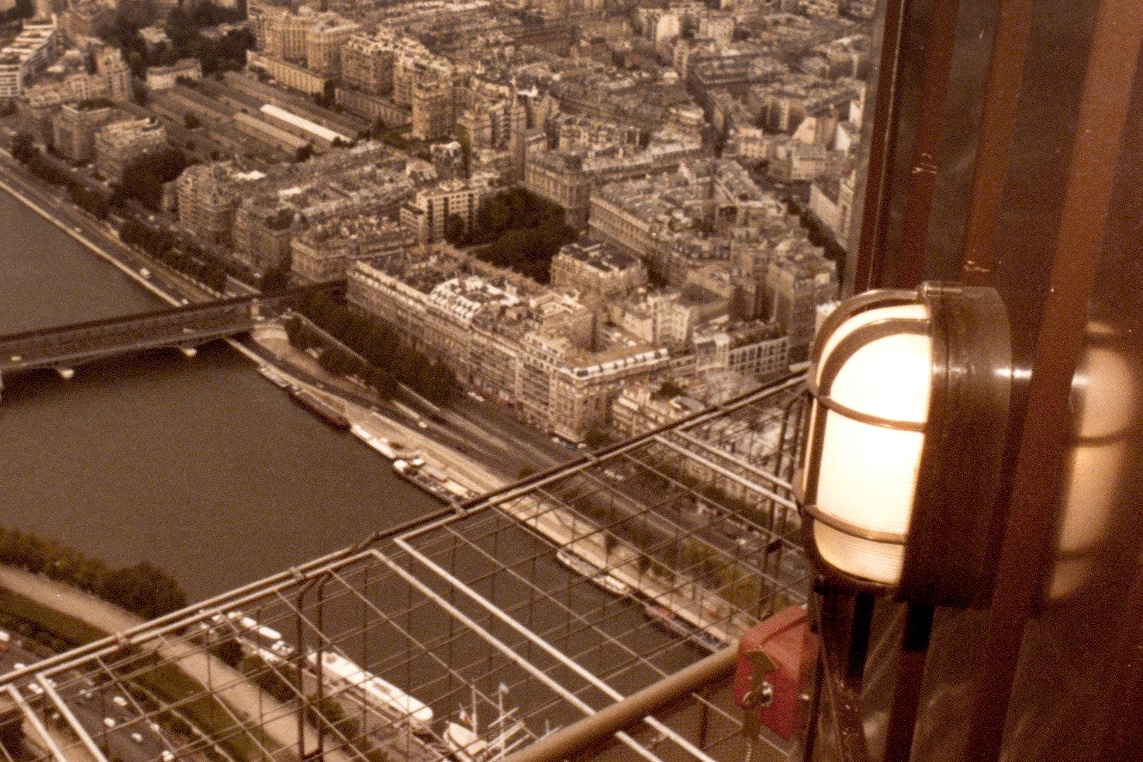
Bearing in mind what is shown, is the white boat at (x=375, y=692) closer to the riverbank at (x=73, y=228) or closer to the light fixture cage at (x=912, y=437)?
the light fixture cage at (x=912, y=437)

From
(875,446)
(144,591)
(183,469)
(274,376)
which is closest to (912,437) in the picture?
(875,446)

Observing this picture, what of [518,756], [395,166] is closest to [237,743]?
[518,756]

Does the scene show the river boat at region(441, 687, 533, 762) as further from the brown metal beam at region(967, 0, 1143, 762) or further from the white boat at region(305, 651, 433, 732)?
the brown metal beam at region(967, 0, 1143, 762)

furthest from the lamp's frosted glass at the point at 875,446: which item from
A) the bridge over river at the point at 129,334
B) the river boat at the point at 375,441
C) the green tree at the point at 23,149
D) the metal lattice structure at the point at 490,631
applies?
the green tree at the point at 23,149

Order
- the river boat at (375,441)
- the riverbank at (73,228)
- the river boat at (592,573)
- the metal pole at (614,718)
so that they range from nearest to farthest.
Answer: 1. the metal pole at (614,718)
2. the river boat at (592,573)
3. the river boat at (375,441)
4. the riverbank at (73,228)

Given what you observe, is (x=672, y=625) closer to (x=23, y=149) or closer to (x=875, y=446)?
(x=875, y=446)

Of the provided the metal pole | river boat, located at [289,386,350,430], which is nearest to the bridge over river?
river boat, located at [289,386,350,430]

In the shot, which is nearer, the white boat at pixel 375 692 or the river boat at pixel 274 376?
the white boat at pixel 375 692
